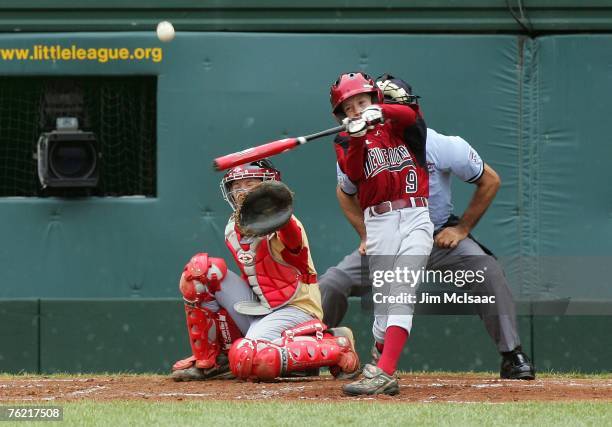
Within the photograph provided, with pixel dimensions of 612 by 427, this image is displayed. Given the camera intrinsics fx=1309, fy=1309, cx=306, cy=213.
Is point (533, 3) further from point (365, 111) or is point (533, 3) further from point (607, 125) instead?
point (365, 111)

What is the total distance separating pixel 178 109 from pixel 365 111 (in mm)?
3329

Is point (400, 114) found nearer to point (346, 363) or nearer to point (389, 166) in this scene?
point (389, 166)

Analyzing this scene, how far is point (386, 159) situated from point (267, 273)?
1022 mm

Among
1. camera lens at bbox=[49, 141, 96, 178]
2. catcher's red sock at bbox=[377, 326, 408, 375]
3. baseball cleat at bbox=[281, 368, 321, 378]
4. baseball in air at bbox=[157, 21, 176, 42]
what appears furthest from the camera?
camera lens at bbox=[49, 141, 96, 178]

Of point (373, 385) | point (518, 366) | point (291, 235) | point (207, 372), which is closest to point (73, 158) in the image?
point (207, 372)

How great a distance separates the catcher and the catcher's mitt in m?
0.02

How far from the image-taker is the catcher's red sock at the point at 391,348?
6.17 metres

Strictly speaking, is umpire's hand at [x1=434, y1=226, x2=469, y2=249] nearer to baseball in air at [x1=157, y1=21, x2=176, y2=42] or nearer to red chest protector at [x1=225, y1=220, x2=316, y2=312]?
red chest protector at [x1=225, y1=220, x2=316, y2=312]

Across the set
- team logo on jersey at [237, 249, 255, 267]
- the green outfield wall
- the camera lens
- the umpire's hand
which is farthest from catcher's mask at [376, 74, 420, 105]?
the camera lens

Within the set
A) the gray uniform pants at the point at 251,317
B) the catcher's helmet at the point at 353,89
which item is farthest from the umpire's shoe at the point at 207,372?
the catcher's helmet at the point at 353,89

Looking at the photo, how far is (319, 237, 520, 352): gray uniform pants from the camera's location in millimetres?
7152

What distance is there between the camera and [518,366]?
713cm

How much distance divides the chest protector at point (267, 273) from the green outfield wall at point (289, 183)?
75.4 inches

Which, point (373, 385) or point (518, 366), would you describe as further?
point (518, 366)
